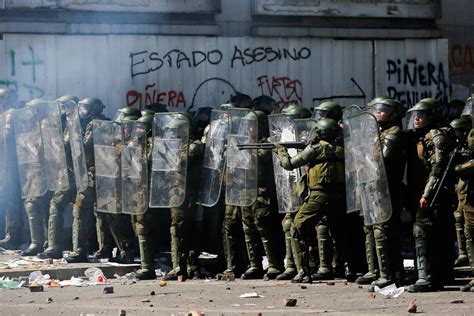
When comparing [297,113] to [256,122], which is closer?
[256,122]

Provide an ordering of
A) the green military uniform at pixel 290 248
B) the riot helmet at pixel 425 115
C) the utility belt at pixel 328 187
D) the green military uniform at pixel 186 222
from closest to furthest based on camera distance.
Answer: the riot helmet at pixel 425 115 < the utility belt at pixel 328 187 < the green military uniform at pixel 290 248 < the green military uniform at pixel 186 222

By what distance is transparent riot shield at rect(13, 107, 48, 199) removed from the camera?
1636 centimetres

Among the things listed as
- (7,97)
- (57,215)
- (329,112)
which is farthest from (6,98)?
(329,112)

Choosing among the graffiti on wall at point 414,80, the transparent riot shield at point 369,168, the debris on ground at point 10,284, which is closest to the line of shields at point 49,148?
the debris on ground at point 10,284

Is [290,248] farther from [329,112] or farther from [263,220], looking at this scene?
[329,112]

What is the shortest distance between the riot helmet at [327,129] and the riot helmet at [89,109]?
334 cm

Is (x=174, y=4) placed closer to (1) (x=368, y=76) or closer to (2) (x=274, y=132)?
(1) (x=368, y=76)

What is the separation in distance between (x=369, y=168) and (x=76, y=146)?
3.84 m

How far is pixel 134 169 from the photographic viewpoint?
1501 cm

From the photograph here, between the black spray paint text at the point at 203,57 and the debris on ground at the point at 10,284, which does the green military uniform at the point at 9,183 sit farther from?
the debris on ground at the point at 10,284

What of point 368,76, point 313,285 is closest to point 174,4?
point 368,76

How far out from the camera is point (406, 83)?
2025cm

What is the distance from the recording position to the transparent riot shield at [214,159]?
14.8m

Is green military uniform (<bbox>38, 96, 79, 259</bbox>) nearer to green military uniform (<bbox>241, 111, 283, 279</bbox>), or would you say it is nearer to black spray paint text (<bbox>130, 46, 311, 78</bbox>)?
green military uniform (<bbox>241, 111, 283, 279</bbox>)
